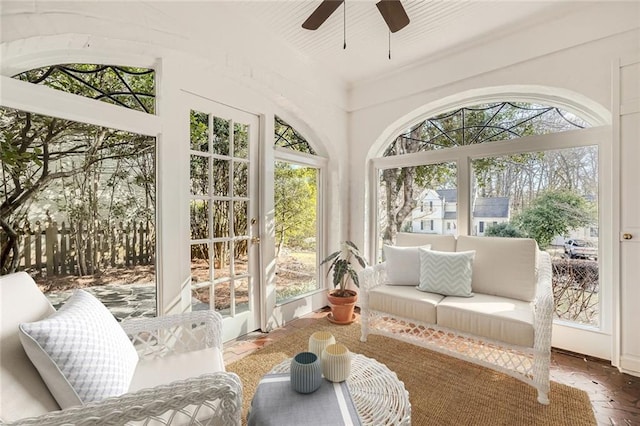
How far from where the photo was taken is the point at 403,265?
8.81ft

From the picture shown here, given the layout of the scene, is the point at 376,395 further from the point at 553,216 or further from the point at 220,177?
the point at 553,216

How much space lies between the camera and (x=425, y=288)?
2465mm

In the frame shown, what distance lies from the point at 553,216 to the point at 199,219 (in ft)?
10.2

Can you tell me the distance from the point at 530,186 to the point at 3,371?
3.50 meters

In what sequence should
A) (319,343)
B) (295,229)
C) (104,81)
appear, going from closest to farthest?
1. (319,343)
2. (104,81)
3. (295,229)

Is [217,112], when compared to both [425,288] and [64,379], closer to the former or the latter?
[64,379]

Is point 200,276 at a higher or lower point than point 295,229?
lower

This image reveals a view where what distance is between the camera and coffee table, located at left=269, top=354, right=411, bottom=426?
1149 millimetres

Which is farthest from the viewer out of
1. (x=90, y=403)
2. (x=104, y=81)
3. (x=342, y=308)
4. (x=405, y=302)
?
(x=342, y=308)

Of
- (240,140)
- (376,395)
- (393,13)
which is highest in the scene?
(393,13)

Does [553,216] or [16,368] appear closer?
[16,368]

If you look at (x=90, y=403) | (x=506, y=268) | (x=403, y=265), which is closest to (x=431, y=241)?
(x=403, y=265)

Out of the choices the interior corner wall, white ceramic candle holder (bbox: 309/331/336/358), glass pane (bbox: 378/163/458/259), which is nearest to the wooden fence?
the interior corner wall

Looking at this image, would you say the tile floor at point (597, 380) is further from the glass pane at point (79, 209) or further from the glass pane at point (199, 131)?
the glass pane at point (199, 131)
